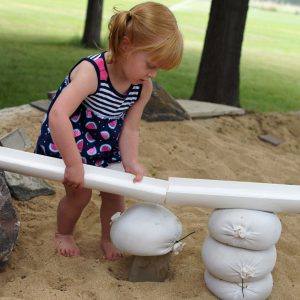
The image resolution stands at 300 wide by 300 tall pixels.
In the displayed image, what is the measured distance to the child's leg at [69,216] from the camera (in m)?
2.77

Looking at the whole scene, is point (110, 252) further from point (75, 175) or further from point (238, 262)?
point (238, 262)

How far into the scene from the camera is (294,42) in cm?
1588

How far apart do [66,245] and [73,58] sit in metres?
6.65

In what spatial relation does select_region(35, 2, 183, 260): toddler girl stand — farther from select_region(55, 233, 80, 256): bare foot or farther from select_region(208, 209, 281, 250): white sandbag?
select_region(208, 209, 281, 250): white sandbag

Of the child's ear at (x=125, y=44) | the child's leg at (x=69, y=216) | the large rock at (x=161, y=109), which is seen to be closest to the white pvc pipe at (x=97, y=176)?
the child's leg at (x=69, y=216)

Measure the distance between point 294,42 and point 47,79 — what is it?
33.1ft

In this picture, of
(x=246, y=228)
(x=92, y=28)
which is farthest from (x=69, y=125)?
(x=92, y=28)

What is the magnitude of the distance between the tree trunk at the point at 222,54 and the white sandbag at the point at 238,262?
12.8ft

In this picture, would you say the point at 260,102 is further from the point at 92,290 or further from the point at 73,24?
the point at 73,24

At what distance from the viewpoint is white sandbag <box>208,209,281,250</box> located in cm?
238

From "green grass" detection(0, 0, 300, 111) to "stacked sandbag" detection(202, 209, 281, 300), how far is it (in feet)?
3.48

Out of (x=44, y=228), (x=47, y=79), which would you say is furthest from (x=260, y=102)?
(x=44, y=228)

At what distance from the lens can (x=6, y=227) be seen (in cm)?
254

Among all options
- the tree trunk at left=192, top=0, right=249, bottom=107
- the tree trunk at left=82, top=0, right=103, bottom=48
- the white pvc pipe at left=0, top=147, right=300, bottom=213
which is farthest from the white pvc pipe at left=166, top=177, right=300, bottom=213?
the tree trunk at left=82, top=0, right=103, bottom=48
